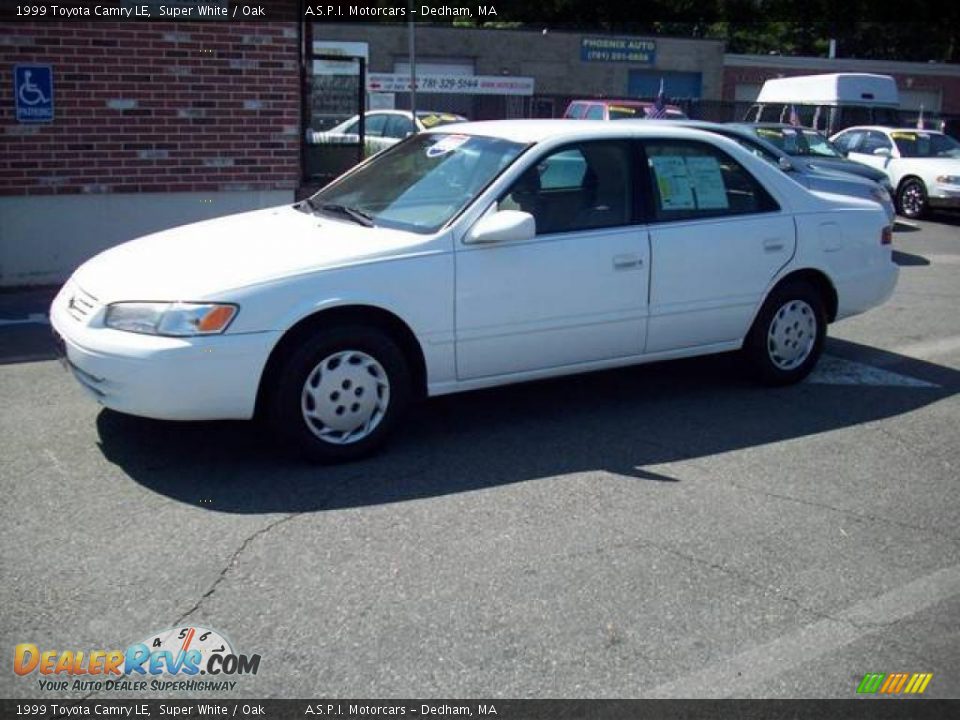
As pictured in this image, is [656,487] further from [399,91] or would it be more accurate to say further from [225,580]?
[399,91]

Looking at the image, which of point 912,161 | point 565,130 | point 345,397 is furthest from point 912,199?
point 345,397

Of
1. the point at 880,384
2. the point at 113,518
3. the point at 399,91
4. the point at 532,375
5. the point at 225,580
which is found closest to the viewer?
the point at 225,580

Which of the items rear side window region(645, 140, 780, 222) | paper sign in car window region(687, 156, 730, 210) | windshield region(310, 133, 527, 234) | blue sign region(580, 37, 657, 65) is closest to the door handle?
rear side window region(645, 140, 780, 222)

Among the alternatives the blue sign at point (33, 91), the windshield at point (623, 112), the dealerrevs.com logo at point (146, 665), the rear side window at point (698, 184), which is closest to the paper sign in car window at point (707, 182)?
the rear side window at point (698, 184)

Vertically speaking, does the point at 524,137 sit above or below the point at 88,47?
below

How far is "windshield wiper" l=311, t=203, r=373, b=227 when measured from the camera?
5.80 meters

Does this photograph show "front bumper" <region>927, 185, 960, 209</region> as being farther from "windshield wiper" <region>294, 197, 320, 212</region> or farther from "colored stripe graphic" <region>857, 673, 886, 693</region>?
"colored stripe graphic" <region>857, 673, 886, 693</region>

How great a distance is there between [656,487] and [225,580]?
2.10 meters

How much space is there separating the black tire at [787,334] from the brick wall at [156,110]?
17.9 feet

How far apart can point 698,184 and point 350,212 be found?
2.04 m

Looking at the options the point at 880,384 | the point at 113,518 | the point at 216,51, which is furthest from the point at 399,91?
the point at 113,518

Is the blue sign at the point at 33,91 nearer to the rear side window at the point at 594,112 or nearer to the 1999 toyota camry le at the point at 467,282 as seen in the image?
the 1999 toyota camry le at the point at 467,282

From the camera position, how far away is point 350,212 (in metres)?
5.98

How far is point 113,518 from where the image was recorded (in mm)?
4609
